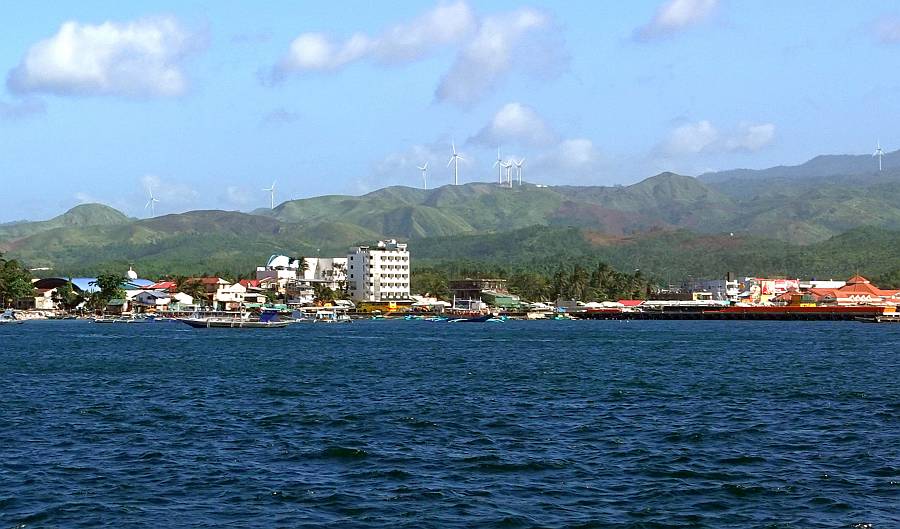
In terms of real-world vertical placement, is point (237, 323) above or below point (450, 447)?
above

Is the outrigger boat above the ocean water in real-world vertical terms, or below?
above

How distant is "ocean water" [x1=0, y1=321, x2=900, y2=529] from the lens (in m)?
28.7

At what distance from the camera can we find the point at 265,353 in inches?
3861

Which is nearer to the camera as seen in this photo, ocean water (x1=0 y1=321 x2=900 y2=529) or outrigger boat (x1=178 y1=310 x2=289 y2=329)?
ocean water (x1=0 y1=321 x2=900 y2=529)

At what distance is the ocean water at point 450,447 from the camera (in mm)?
28734

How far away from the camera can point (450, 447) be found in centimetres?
3853

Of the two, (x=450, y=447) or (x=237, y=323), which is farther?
(x=237, y=323)

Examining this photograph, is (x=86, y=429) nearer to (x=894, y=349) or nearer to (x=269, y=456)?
(x=269, y=456)

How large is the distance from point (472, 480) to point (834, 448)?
43.5 ft

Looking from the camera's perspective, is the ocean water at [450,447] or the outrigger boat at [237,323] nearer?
the ocean water at [450,447]

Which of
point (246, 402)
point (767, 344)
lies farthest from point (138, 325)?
point (246, 402)

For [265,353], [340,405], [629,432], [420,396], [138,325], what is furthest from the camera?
[138,325]

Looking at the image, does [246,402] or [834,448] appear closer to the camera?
[834,448]

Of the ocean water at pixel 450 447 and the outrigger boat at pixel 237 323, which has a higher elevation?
the outrigger boat at pixel 237 323
